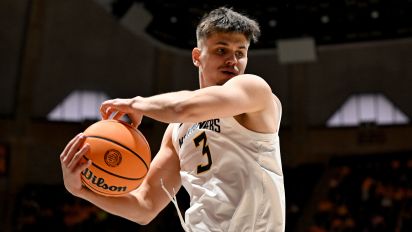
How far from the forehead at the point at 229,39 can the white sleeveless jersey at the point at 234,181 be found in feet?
1.18

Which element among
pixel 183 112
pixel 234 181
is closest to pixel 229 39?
pixel 183 112

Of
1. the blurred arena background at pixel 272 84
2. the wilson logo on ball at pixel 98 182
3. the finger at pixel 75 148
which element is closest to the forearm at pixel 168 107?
the finger at pixel 75 148

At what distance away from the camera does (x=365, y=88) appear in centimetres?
1527

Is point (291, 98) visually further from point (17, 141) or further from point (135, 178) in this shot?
point (135, 178)

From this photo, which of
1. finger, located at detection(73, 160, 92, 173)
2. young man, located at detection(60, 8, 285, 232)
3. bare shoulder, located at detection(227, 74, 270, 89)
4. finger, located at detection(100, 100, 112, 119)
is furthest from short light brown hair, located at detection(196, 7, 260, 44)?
finger, located at detection(73, 160, 92, 173)

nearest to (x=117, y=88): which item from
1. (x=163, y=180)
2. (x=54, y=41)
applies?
(x=54, y=41)

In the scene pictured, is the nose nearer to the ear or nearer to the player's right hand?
the ear

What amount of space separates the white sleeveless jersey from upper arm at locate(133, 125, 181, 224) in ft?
1.36

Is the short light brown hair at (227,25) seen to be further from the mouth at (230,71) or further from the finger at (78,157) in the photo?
the finger at (78,157)

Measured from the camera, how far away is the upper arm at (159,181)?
3045 millimetres

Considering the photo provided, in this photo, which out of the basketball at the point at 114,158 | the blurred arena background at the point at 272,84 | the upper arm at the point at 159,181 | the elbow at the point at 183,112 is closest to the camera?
the elbow at the point at 183,112

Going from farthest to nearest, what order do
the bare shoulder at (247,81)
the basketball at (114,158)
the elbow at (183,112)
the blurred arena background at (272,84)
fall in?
the blurred arena background at (272,84)
the basketball at (114,158)
the bare shoulder at (247,81)
the elbow at (183,112)

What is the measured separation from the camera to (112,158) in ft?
8.61

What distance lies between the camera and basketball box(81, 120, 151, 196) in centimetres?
261
